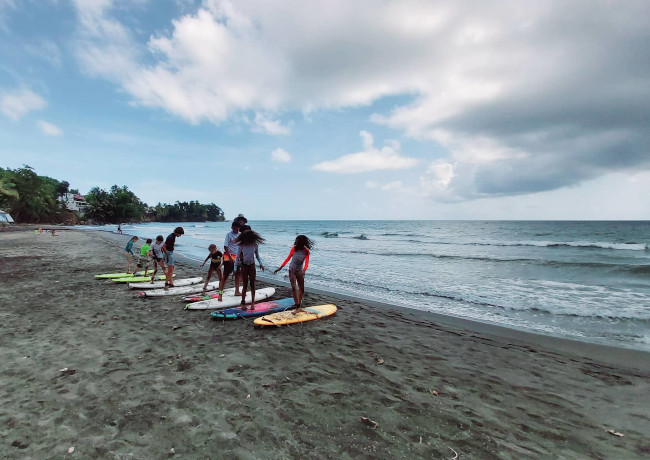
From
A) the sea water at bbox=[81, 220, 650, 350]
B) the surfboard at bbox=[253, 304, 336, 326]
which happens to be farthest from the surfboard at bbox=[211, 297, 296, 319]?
the sea water at bbox=[81, 220, 650, 350]

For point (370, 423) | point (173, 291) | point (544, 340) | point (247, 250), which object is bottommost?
point (544, 340)

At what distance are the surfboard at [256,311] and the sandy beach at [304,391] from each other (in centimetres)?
22

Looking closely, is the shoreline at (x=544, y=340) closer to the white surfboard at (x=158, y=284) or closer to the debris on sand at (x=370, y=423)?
the debris on sand at (x=370, y=423)

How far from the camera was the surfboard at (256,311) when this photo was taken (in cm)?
757

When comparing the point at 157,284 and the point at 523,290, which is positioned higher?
the point at 157,284

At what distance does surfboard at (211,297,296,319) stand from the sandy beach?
0.22 m

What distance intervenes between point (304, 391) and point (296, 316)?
339 centimetres

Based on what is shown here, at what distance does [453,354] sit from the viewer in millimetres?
6012

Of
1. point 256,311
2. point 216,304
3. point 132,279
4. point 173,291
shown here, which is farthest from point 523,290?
point 132,279

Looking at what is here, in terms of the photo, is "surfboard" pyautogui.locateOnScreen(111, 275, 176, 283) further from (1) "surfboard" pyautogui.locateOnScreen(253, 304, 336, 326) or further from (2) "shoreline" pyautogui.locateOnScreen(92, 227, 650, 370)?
(2) "shoreline" pyautogui.locateOnScreen(92, 227, 650, 370)

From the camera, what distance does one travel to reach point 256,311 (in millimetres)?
8117

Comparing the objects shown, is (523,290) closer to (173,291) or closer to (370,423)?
(370,423)

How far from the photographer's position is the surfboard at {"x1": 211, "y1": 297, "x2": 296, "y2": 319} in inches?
298

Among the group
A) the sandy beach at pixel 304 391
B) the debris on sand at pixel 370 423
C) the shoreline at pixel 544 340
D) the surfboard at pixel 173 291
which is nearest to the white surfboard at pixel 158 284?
the surfboard at pixel 173 291
